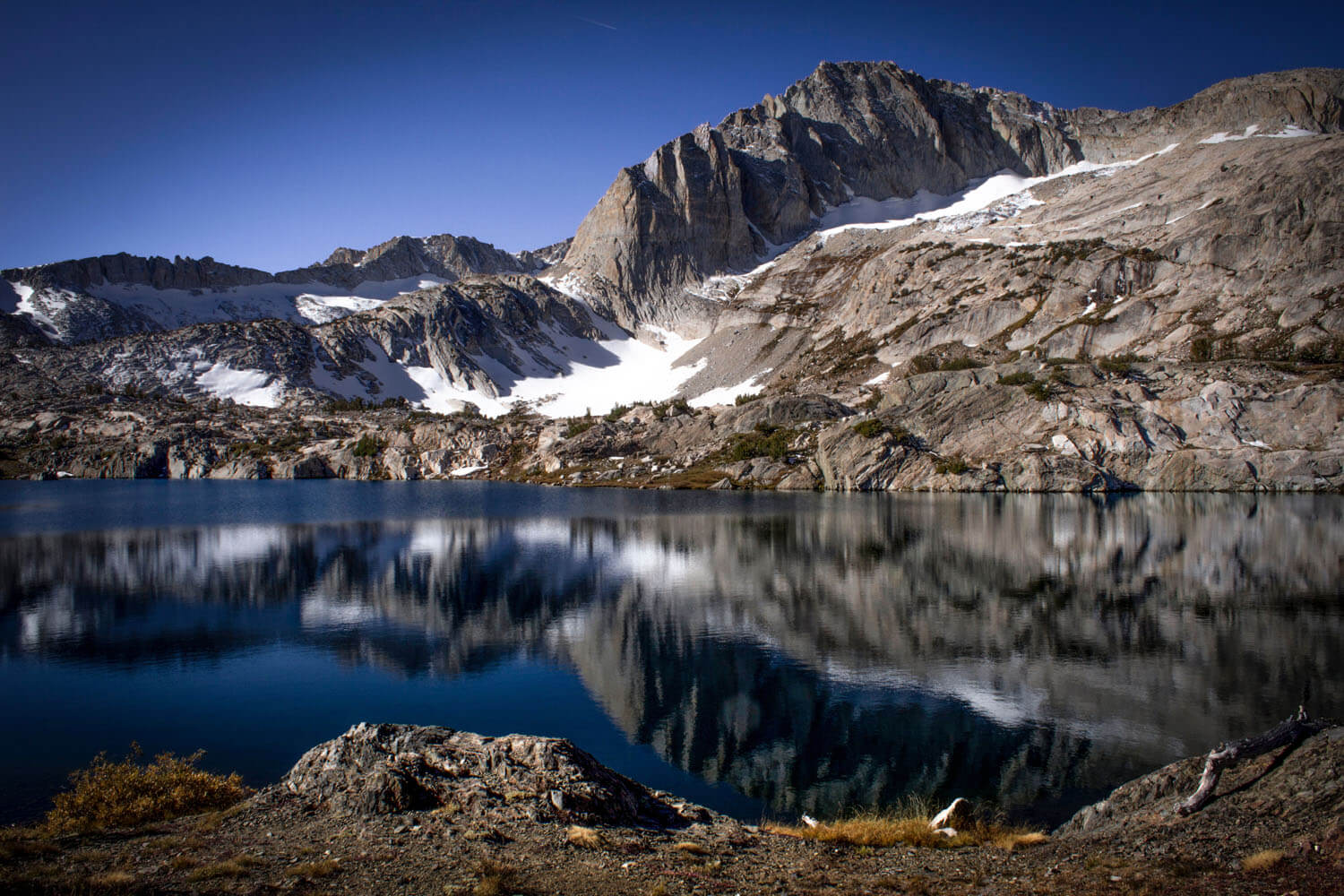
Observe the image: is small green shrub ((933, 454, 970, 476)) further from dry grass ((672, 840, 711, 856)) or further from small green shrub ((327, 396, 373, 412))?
small green shrub ((327, 396, 373, 412))

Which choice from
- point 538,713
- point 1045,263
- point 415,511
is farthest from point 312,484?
point 1045,263

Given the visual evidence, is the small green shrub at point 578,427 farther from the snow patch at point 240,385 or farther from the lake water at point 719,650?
the snow patch at point 240,385

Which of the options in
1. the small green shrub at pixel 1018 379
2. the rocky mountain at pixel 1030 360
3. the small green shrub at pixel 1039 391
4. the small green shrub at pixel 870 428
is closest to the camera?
the rocky mountain at pixel 1030 360

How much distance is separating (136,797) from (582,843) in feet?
25.7

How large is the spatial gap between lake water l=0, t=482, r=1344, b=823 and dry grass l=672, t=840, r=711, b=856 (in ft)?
11.0

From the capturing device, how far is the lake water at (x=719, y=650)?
1666 cm

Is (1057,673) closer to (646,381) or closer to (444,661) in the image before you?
(444,661)

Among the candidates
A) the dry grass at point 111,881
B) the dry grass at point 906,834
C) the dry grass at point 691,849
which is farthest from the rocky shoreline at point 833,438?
the dry grass at point 111,881

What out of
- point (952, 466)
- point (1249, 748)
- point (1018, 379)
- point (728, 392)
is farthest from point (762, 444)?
point (1249, 748)

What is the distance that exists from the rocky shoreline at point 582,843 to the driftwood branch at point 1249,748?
0.14m

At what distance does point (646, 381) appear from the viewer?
199 metres

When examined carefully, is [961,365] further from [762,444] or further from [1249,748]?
[1249,748]

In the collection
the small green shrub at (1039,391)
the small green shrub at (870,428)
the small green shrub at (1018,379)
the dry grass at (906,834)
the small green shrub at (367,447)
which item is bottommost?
the dry grass at (906,834)

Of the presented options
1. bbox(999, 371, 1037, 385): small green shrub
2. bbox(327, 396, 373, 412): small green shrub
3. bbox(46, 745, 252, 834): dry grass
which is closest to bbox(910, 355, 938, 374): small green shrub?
bbox(999, 371, 1037, 385): small green shrub
